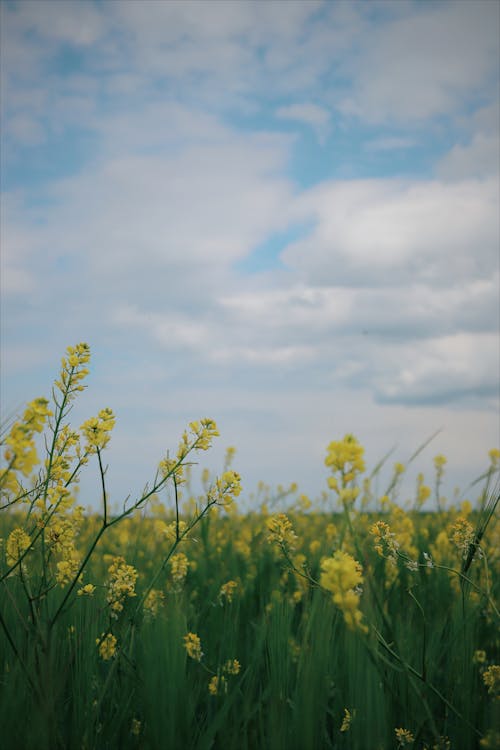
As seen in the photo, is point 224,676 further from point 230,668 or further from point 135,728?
point 135,728

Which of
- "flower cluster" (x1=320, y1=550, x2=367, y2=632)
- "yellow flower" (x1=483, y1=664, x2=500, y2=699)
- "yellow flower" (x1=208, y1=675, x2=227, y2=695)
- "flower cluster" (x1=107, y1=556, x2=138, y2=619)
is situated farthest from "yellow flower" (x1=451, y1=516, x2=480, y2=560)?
"flower cluster" (x1=107, y1=556, x2=138, y2=619)

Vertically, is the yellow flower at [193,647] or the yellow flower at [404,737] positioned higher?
the yellow flower at [193,647]

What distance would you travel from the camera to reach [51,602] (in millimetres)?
2471

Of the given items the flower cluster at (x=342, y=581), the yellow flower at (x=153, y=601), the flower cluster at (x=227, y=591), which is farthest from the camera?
the flower cluster at (x=227, y=591)

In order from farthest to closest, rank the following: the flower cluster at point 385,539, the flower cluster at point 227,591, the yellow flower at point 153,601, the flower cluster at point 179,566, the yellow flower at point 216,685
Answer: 1. the flower cluster at point 227,591
2. the flower cluster at point 179,566
3. the yellow flower at point 153,601
4. the yellow flower at point 216,685
5. the flower cluster at point 385,539

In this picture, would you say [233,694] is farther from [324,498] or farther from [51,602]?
[324,498]

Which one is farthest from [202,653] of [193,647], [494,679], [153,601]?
[494,679]

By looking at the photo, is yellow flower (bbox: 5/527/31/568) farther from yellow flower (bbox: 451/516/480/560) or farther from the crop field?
yellow flower (bbox: 451/516/480/560)

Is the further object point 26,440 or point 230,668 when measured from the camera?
point 230,668

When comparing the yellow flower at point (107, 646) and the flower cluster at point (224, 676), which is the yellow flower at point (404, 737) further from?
the yellow flower at point (107, 646)

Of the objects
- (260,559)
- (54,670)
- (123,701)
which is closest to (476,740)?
(123,701)

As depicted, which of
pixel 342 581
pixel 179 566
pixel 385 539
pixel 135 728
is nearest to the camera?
pixel 342 581

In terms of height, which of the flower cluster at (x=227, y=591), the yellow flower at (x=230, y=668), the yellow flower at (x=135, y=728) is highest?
the flower cluster at (x=227, y=591)

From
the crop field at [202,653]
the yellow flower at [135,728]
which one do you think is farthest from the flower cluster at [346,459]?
the yellow flower at [135,728]
